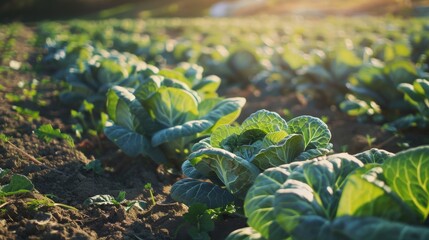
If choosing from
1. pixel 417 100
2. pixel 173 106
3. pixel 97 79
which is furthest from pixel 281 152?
pixel 97 79

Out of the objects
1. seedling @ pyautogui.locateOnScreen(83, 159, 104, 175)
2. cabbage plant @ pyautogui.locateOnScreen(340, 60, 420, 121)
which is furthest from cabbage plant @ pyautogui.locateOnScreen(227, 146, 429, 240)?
cabbage plant @ pyautogui.locateOnScreen(340, 60, 420, 121)

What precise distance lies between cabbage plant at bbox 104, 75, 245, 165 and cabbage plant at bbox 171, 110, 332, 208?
74 centimetres

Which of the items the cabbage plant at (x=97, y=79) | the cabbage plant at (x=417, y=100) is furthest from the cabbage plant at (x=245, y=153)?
the cabbage plant at (x=97, y=79)

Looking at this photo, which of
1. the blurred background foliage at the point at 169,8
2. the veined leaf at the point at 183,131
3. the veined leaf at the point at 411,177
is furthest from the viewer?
the blurred background foliage at the point at 169,8

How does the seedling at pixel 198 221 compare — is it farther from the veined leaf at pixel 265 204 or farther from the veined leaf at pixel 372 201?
the veined leaf at pixel 372 201

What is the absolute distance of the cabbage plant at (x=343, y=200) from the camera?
1.88 m

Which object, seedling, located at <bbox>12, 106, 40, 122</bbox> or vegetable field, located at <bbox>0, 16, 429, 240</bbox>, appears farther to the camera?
seedling, located at <bbox>12, 106, 40, 122</bbox>

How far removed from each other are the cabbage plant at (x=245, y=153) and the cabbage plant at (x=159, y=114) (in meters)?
0.74

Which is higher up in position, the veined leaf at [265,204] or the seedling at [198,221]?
the veined leaf at [265,204]

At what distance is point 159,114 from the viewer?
4.21m

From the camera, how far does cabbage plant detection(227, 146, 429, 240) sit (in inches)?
74.0

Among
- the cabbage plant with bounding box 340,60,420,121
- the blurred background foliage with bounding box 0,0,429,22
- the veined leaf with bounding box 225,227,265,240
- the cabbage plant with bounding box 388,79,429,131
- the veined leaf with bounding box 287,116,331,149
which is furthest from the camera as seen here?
the blurred background foliage with bounding box 0,0,429,22

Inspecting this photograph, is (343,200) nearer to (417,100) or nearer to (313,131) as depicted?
(313,131)

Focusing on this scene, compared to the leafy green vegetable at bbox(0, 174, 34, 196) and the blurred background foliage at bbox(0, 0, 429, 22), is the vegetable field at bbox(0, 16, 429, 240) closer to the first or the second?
the leafy green vegetable at bbox(0, 174, 34, 196)
